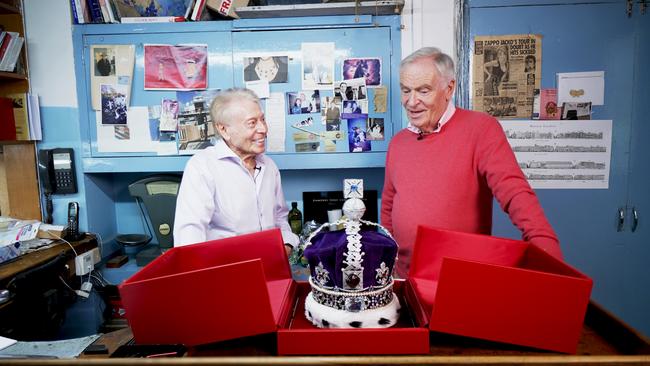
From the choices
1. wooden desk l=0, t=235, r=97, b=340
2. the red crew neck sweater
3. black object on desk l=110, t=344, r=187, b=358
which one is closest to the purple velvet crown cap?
black object on desk l=110, t=344, r=187, b=358

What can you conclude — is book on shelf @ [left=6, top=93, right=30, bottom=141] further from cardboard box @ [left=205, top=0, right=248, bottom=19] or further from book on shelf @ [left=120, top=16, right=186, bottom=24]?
cardboard box @ [left=205, top=0, right=248, bottom=19]

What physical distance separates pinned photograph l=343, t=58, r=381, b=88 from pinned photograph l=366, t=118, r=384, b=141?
21 cm

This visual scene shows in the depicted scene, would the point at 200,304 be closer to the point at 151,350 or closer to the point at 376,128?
the point at 151,350

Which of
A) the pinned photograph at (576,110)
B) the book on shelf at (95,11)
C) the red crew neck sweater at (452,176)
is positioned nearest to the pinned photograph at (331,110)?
the red crew neck sweater at (452,176)

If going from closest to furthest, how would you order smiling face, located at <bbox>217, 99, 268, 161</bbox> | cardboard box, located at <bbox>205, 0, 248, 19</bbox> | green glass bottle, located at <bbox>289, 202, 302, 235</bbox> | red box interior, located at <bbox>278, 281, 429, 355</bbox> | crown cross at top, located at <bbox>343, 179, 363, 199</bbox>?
red box interior, located at <bbox>278, 281, 429, 355</bbox>
crown cross at top, located at <bbox>343, 179, 363, 199</bbox>
smiling face, located at <bbox>217, 99, 268, 161</bbox>
cardboard box, located at <bbox>205, 0, 248, 19</bbox>
green glass bottle, located at <bbox>289, 202, 302, 235</bbox>

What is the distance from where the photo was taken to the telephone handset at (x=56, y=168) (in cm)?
240

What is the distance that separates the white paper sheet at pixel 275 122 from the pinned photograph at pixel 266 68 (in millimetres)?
109

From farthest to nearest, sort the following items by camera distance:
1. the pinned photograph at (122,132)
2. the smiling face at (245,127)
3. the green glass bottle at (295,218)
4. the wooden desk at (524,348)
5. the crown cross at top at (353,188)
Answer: the green glass bottle at (295,218) → the pinned photograph at (122,132) → the smiling face at (245,127) → the crown cross at top at (353,188) → the wooden desk at (524,348)

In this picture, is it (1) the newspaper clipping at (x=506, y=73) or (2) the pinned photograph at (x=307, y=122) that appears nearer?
(1) the newspaper clipping at (x=506, y=73)

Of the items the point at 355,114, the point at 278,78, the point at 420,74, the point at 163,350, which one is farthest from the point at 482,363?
the point at 278,78

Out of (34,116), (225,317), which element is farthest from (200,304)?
(34,116)

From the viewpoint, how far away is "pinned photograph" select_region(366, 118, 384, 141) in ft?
7.81

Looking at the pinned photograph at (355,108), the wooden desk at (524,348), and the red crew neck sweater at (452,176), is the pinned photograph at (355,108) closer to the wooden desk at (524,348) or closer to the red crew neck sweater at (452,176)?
the red crew neck sweater at (452,176)

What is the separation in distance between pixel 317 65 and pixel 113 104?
123 cm
